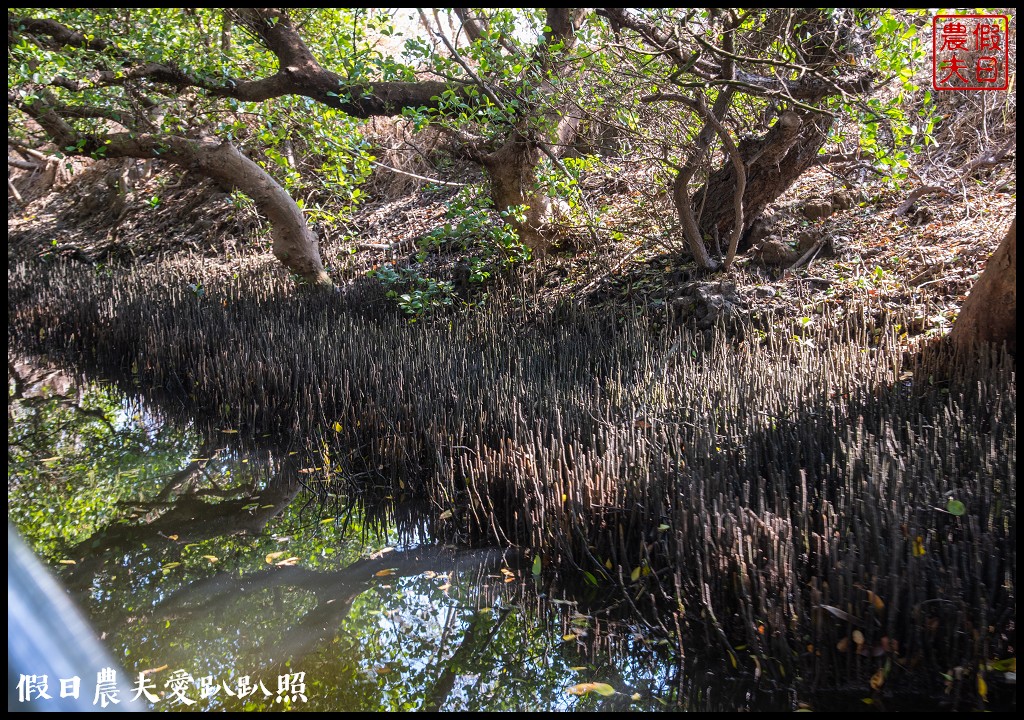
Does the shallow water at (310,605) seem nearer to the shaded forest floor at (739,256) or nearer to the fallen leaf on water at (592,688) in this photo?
the fallen leaf on water at (592,688)

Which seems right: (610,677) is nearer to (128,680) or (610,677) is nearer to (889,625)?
(889,625)

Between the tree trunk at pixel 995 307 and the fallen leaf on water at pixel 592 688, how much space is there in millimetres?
2858

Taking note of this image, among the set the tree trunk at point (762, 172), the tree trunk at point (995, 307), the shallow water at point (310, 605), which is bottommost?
the shallow water at point (310, 605)

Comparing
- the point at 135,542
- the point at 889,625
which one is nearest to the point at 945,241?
the point at 889,625

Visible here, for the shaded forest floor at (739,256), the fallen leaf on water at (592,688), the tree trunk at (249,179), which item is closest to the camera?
the fallen leaf on water at (592,688)


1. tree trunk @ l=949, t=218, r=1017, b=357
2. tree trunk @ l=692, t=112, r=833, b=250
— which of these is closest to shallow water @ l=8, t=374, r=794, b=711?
tree trunk @ l=949, t=218, r=1017, b=357

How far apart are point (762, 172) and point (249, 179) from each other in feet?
16.9

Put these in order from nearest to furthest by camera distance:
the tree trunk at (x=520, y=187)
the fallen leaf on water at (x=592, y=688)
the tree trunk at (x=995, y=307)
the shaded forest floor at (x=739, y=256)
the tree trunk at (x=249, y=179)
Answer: the fallen leaf on water at (x=592, y=688)
the tree trunk at (x=995, y=307)
the shaded forest floor at (x=739, y=256)
the tree trunk at (x=520, y=187)
the tree trunk at (x=249, y=179)

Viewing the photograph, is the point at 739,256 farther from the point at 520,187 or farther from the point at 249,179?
the point at 249,179

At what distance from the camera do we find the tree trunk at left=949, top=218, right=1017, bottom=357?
13.3 feet

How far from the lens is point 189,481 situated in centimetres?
429

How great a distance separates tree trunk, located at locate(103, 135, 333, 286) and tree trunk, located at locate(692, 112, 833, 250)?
4.03 meters

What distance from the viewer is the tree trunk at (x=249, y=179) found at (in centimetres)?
787

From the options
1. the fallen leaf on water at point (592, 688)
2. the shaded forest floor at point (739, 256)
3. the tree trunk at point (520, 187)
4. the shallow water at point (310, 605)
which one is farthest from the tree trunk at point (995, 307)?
the tree trunk at point (520, 187)
